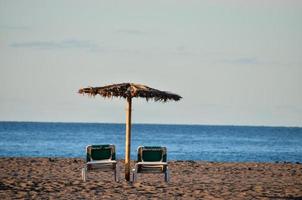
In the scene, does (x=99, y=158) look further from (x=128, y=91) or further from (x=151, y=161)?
(x=128, y=91)

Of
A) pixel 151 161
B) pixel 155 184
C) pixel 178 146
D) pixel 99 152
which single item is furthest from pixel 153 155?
pixel 178 146

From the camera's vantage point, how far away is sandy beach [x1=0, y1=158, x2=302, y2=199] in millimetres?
11234

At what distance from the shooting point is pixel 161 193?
1154 cm

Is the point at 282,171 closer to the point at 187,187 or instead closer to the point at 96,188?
the point at 187,187

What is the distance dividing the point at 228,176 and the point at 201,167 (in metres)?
3.03

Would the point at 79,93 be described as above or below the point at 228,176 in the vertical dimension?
above

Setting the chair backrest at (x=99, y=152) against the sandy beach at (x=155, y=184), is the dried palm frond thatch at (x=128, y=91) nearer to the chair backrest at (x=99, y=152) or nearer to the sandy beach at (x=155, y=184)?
the chair backrest at (x=99, y=152)

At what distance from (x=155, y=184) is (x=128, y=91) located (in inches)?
74.9

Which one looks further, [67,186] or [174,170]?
[174,170]

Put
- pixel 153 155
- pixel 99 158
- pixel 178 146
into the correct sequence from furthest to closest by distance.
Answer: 1. pixel 178 146
2. pixel 99 158
3. pixel 153 155

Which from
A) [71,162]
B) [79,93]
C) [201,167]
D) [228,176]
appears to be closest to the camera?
[79,93]

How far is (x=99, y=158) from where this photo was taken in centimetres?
1313

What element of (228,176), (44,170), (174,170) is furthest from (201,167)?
(44,170)

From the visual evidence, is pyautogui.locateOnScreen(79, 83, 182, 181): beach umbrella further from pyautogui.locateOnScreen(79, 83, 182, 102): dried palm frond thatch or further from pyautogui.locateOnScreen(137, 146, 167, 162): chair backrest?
pyautogui.locateOnScreen(137, 146, 167, 162): chair backrest
